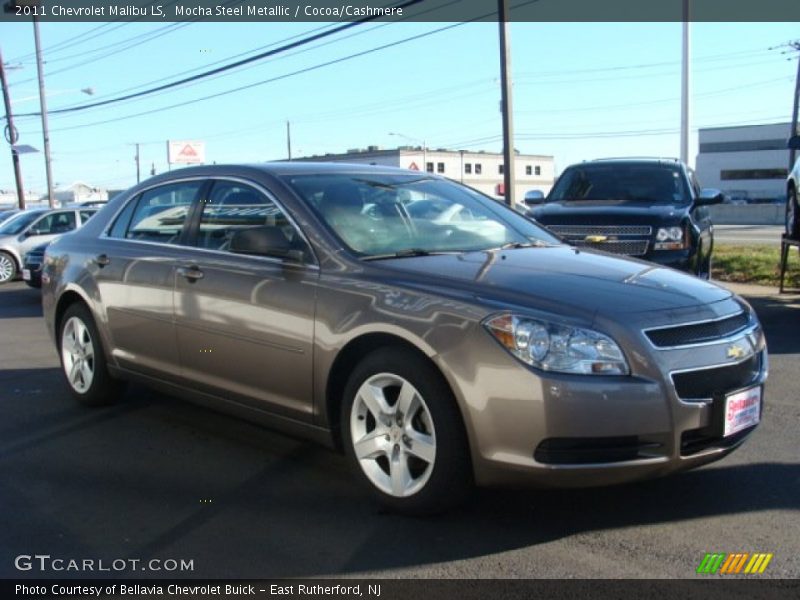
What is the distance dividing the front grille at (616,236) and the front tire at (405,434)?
5310 millimetres

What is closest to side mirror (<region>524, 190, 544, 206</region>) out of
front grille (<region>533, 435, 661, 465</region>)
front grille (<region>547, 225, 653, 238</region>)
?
front grille (<region>547, 225, 653, 238</region>)

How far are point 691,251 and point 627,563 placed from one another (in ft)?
20.5

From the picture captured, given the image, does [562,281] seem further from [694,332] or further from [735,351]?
[735,351]

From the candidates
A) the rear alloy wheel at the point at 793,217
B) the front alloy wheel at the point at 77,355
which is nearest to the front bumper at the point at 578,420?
the front alloy wheel at the point at 77,355

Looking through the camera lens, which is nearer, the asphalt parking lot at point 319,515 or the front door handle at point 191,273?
Answer: the asphalt parking lot at point 319,515

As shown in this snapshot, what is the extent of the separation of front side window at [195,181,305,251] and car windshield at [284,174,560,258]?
201 mm

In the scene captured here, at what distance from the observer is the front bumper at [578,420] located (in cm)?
329

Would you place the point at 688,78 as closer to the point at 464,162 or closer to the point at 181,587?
the point at 181,587

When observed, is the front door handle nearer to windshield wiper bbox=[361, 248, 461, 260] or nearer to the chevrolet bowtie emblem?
windshield wiper bbox=[361, 248, 461, 260]

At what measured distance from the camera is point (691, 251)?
8922 millimetres

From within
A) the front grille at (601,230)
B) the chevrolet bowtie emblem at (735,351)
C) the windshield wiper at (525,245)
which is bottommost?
the chevrolet bowtie emblem at (735,351)

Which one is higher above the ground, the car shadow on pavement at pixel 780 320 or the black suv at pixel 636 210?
the black suv at pixel 636 210

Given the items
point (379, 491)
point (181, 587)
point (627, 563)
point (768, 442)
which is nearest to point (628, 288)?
point (627, 563)

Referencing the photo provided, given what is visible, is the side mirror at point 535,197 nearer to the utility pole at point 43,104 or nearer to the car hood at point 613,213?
the car hood at point 613,213
